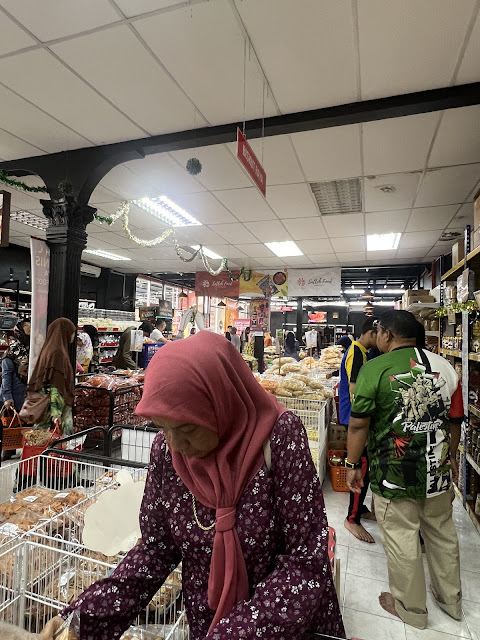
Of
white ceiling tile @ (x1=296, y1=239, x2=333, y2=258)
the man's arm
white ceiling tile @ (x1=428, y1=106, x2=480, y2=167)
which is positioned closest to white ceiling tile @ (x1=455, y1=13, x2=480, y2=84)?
white ceiling tile @ (x1=428, y1=106, x2=480, y2=167)

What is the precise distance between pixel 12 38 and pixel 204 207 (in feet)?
12.0

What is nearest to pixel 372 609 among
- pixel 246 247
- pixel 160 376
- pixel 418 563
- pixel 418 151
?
pixel 418 563

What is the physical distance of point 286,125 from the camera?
3.52 m

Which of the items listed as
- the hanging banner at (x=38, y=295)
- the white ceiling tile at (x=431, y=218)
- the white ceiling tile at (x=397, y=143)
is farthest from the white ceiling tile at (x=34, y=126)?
the white ceiling tile at (x=431, y=218)

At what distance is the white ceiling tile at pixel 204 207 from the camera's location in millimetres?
5746

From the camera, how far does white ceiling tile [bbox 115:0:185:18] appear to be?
2346 millimetres

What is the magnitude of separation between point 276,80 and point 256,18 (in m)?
0.61

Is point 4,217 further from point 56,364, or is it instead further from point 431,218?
point 431,218

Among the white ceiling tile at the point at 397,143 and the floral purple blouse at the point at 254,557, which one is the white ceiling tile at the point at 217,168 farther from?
the floral purple blouse at the point at 254,557

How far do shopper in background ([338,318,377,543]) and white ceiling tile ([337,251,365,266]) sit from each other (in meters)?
5.75

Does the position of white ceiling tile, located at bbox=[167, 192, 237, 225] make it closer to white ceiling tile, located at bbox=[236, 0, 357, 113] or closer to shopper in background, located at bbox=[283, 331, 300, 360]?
white ceiling tile, located at bbox=[236, 0, 357, 113]

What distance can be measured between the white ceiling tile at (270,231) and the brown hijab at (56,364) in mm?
4084

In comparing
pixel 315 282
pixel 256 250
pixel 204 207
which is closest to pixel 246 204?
pixel 204 207

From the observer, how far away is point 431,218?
6.34 m
